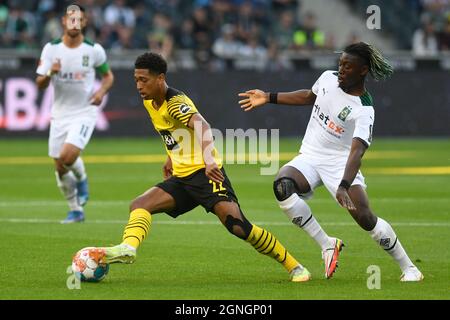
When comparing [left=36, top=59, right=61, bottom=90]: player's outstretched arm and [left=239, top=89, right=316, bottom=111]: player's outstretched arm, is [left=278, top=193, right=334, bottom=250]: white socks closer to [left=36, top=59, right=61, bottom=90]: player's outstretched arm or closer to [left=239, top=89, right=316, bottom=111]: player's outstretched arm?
[left=239, top=89, right=316, bottom=111]: player's outstretched arm

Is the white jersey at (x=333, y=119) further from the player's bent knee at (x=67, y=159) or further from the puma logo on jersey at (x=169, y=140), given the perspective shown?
the player's bent knee at (x=67, y=159)

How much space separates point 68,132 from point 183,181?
5507mm

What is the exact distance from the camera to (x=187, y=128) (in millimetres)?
9953

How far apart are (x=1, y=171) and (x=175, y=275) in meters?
12.9

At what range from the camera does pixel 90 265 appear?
31.1 feet

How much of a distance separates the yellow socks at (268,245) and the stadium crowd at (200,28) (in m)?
20.2

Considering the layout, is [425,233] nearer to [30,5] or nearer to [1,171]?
[1,171]

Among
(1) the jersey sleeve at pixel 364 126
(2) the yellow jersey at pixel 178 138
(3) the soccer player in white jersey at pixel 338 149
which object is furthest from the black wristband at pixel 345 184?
(2) the yellow jersey at pixel 178 138

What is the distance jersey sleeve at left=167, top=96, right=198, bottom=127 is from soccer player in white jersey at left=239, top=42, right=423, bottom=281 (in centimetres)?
76

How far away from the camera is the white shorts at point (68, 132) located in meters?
15.0

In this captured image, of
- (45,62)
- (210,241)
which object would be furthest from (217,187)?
(45,62)

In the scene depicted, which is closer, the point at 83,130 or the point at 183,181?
the point at 183,181

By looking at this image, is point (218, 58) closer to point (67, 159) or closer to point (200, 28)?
point (200, 28)
